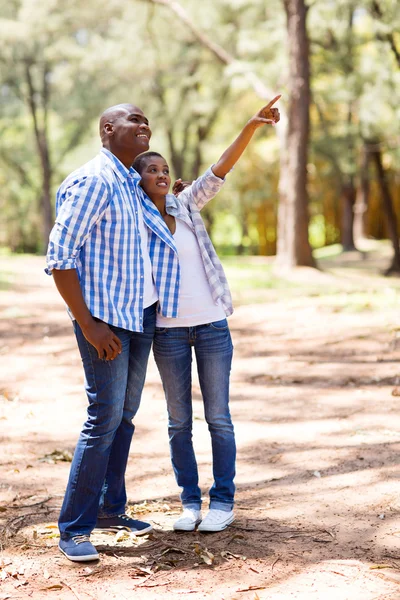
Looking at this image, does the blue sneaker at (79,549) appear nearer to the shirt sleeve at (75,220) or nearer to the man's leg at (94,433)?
the man's leg at (94,433)

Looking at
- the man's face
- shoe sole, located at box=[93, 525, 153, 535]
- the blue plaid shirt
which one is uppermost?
the man's face

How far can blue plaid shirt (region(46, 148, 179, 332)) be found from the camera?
303 cm

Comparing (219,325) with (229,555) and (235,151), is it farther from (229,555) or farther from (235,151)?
(229,555)

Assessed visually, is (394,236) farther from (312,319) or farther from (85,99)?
(85,99)

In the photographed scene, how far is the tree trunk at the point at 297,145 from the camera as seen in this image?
14391mm

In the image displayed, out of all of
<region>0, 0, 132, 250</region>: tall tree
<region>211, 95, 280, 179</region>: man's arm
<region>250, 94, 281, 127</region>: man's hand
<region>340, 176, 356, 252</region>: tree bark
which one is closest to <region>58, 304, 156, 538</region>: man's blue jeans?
<region>211, 95, 280, 179</region>: man's arm

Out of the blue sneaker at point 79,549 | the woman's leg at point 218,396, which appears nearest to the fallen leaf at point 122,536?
the blue sneaker at point 79,549

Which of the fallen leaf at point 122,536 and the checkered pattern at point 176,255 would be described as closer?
the checkered pattern at point 176,255

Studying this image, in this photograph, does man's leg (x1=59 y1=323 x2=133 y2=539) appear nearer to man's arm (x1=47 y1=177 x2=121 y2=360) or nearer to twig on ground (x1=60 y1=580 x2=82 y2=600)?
man's arm (x1=47 y1=177 x2=121 y2=360)

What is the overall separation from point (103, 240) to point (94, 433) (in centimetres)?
81

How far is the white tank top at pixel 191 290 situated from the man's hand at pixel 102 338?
0.42 m

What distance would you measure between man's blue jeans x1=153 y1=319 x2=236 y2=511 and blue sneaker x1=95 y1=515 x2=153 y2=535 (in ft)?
0.79

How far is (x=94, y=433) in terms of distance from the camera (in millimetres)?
3232

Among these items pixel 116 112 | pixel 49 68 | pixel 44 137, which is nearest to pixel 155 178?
pixel 116 112
